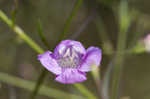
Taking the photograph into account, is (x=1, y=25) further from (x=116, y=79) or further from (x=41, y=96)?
(x=116, y=79)

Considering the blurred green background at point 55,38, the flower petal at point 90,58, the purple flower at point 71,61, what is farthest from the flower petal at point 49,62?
the blurred green background at point 55,38

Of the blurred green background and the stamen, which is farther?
the blurred green background

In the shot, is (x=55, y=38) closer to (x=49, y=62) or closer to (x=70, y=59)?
(x=70, y=59)

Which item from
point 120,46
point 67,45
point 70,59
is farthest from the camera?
point 120,46

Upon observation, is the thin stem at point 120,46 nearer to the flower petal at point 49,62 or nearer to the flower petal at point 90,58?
the flower petal at point 90,58

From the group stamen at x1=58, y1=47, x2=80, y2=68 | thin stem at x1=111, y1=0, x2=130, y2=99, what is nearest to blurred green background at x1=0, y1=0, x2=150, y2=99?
thin stem at x1=111, y1=0, x2=130, y2=99

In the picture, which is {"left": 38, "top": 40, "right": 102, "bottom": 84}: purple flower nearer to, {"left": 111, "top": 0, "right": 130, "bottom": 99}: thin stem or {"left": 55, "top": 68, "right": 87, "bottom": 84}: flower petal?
{"left": 55, "top": 68, "right": 87, "bottom": 84}: flower petal

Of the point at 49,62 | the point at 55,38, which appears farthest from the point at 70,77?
the point at 55,38
